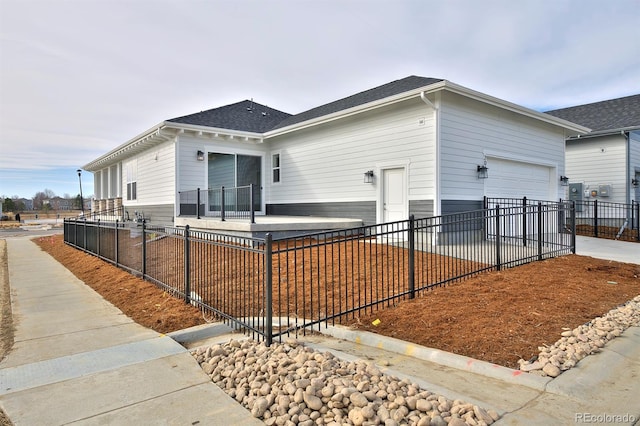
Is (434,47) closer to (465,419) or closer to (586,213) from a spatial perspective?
(586,213)

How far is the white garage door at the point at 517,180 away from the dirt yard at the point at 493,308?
13.5ft

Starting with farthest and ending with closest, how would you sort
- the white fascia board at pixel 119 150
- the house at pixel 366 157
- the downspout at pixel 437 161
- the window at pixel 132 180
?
the window at pixel 132 180
the white fascia board at pixel 119 150
the house at pixel 366 157
the downspout at pixel 437 161

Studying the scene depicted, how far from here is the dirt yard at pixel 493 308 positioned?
12.5ft

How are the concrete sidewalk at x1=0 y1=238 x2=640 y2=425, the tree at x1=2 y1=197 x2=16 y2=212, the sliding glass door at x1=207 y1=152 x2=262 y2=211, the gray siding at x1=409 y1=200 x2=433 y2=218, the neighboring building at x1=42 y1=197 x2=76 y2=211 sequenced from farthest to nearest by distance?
the neighboring building at x1=42 y1=197 x2=76 y2=211 < the tree at x1=2 y1=197 x2=16 y2=212 < the sliding glass door at x1=207 y1=152 x2=262 y2=211 < the gray siding at x1=409 y1=200 x2=433 y2=218 < the concrete sidewalk at x1=0 y1=238 x2=640 y2=425

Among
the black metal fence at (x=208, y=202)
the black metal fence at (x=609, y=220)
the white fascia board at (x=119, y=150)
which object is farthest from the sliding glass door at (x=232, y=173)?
the black metal fence at (x=609, y=220)

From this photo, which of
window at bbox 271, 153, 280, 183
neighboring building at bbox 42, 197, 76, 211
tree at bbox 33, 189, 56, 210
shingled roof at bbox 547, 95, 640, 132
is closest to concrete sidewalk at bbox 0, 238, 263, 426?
window at bbox 271, 153, 280, 183

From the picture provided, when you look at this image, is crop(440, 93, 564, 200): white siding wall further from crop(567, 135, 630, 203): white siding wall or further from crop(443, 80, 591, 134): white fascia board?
crop(567, 135, 630, 203): white siding wall

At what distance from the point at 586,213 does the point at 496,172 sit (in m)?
8.11

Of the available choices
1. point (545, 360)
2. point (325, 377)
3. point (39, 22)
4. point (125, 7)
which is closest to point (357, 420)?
point (325, 377)

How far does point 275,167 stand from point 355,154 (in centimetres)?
438

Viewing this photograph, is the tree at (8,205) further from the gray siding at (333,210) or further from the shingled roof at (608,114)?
the shingled roof at (608,114)

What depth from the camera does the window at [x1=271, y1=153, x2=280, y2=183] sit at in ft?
48.3

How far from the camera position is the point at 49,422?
2.55 metres
